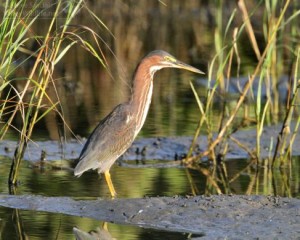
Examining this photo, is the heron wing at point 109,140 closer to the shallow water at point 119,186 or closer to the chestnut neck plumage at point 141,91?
the chestnut neck plumage at point 141,91

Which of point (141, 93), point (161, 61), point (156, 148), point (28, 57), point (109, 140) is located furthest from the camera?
point (156, 148)

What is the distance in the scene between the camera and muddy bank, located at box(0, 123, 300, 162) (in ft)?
33.5

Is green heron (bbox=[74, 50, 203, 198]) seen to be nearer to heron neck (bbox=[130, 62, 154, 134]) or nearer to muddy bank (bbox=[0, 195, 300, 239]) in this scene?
heron neck (bbox=[130, 62, 154, 134])

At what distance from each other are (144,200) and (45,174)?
1.91 meters

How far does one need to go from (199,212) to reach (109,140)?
128cm

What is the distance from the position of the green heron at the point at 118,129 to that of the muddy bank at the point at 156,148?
57.6 inches

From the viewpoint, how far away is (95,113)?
12.7 m

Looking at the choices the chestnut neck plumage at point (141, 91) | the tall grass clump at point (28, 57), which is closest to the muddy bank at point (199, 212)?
the tall grass clump at point (28, 57)

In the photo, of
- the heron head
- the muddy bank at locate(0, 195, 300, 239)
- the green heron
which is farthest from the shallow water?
the heron head

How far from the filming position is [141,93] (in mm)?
8617

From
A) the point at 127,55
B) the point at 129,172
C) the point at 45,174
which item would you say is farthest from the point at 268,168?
the point at 127,55

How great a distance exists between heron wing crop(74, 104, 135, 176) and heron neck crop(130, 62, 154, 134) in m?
0.09

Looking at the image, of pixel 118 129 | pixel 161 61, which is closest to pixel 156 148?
pixel 161 61

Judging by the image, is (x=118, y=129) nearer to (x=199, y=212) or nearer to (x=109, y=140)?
(x=109, y=140)
